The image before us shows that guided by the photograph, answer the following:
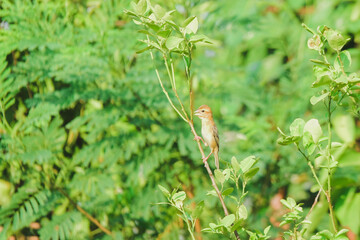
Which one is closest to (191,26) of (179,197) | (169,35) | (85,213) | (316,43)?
(169,35)

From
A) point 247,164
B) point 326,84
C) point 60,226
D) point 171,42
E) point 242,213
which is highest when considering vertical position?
point 171,42

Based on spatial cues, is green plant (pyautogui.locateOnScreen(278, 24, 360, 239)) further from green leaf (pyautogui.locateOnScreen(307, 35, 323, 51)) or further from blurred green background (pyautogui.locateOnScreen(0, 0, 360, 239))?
blurred green background (pyautogui.locateOnScreen(0, 0, 360, 239))

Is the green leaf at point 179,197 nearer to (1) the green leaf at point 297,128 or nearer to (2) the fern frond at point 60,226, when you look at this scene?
(1) the green leaf at point 297,128

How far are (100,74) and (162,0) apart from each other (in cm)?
60

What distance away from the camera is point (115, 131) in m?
2.63

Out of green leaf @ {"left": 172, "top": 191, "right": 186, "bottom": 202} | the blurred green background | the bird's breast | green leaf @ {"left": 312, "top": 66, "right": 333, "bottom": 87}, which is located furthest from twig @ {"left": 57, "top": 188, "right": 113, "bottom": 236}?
green leaf @ {"left": 312, "top": 66, "right": 333, "bottom": 87}

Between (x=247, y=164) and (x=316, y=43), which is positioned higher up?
(x=316, y=43)

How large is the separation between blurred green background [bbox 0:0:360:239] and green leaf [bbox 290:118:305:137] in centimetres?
89

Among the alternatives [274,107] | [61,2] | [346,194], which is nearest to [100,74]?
[61,2]

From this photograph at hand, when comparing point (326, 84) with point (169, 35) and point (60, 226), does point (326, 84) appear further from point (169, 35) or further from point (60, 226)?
point (60, 226)

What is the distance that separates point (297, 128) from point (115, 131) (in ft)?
5.31

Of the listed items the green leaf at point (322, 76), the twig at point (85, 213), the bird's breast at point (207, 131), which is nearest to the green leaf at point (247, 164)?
the green leaf at point (322, 76)

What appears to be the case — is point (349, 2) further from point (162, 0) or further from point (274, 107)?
point (162, 0)

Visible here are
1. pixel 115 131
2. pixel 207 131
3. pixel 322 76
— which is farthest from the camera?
pixel 115 131
